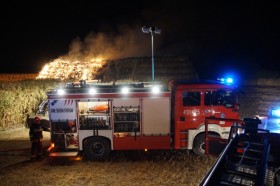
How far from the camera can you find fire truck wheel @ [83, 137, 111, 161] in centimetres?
988

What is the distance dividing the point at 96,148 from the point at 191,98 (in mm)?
3854

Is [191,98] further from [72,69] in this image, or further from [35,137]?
[72,69]

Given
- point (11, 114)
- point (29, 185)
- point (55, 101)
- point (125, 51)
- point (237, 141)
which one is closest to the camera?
point (237, 141)

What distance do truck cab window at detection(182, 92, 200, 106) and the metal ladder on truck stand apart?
4302mm

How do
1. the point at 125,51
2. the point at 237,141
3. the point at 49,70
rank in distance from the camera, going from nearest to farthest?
the point at 237,141 < the point at 49,70 < the point at 125,51

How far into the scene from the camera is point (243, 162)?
4.66 meters

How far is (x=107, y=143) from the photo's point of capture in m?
9.91

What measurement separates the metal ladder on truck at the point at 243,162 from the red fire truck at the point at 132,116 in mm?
4290

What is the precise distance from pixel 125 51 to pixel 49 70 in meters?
12.0

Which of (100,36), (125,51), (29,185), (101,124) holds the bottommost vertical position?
(29,185)

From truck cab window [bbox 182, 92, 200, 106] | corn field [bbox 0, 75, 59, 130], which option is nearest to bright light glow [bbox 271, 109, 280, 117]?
truck cab window [bbox 182, 92, 200, 106]

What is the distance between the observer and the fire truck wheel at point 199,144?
32.8 feet

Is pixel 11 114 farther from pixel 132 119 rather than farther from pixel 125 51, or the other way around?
pixel 125 51

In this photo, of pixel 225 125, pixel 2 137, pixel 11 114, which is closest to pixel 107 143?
pixel 225 125
